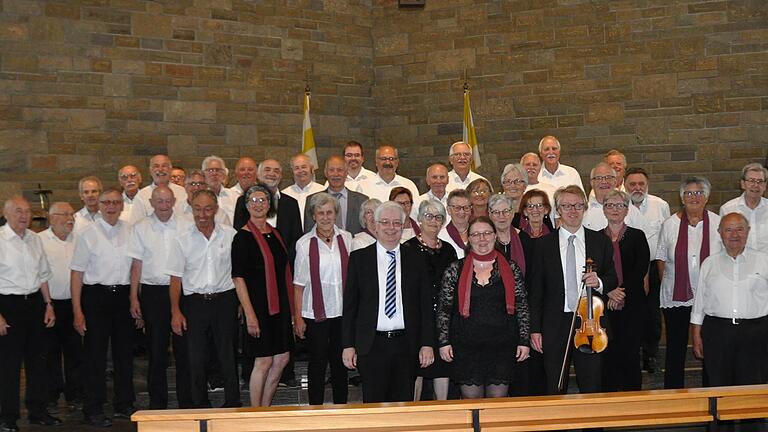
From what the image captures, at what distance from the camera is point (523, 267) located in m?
5.88

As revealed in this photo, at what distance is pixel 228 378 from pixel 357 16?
7.07 m

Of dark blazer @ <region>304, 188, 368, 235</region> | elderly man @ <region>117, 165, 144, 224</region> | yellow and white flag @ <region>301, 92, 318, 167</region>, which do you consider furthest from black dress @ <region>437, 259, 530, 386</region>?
yellow and white flag @ <region>301, 92, 318, 167</region>

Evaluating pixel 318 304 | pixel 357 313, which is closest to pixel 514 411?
pixel 357 313

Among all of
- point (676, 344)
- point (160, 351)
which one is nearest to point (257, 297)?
point (160, 351)

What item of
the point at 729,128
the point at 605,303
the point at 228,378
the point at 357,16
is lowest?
the point at 228,378

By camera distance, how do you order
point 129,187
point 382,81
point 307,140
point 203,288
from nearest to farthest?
1. point 203,288
2. point 129,187
3. point 307,140
4. point 382,81

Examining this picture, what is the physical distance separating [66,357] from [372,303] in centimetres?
305

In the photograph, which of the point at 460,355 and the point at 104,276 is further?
the point at 104,276

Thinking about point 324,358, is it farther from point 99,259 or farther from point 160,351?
point 99,259

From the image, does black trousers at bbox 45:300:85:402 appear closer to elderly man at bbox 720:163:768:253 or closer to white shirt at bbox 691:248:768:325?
white shirt at bbox 691:248:768:325

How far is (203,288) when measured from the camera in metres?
6.19

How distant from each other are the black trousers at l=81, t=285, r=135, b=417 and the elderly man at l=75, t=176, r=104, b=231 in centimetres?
81

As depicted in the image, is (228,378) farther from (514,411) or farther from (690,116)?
(690,116)

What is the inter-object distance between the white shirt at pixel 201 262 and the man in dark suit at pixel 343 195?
1119mm
